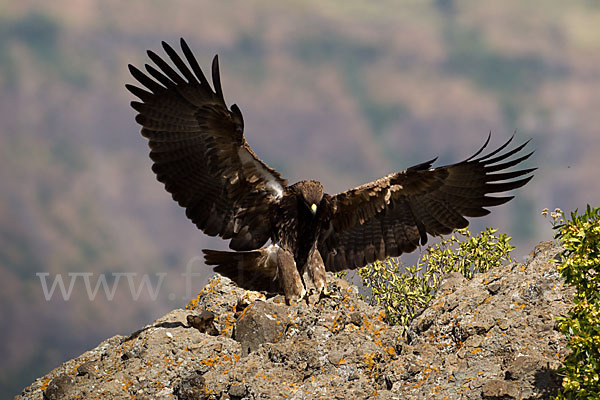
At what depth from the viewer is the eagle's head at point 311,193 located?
27.6ft

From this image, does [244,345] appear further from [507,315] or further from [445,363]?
[507,315]

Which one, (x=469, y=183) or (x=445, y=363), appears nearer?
(x=445, y=363)

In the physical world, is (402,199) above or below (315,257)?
above

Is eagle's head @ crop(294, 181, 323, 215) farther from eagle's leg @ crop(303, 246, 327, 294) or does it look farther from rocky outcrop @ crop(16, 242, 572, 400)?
rocky outcrop @ crop(16, 242, 572, 400)

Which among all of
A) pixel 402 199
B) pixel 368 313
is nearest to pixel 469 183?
pixel 402 199

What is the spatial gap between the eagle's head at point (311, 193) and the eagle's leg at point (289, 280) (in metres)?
0.86

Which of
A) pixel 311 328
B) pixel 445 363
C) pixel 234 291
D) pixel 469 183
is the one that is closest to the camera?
pixel 445 363

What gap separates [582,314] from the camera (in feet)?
20.4

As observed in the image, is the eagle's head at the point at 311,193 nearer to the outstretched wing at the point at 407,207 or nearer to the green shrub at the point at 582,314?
the outstretched wing at the point at 407,207

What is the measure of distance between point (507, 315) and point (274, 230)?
3.49m

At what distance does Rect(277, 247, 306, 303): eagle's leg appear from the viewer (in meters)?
8.60

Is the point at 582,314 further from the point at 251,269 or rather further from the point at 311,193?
→ the point at 251,269

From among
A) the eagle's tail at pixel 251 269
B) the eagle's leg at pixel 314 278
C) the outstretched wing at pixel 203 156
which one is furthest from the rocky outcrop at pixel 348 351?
the outstretched wing at pixel 203 156

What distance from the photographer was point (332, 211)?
9.24 m
